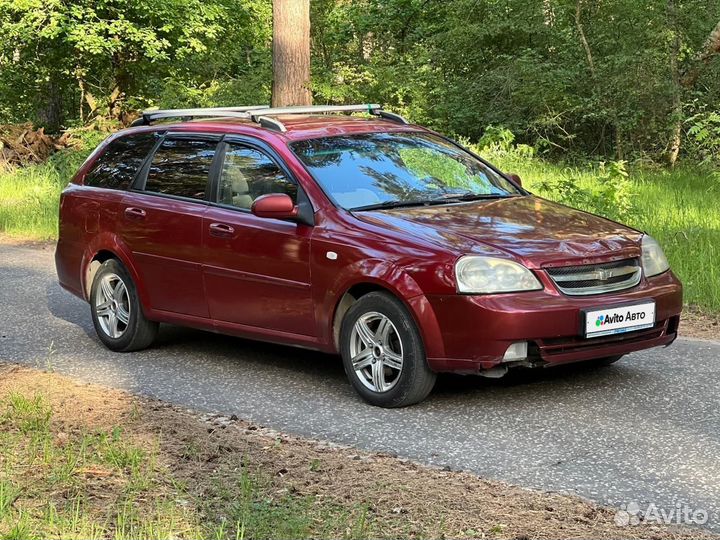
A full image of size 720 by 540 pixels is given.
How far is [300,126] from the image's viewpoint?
303 inches

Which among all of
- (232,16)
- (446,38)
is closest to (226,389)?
(446,38)

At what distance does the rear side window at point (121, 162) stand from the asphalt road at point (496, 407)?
1.28 meters

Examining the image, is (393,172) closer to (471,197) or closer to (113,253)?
(471,197)

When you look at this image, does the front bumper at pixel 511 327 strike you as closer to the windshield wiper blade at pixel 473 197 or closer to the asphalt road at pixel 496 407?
the asphalt road at pixel 496 407

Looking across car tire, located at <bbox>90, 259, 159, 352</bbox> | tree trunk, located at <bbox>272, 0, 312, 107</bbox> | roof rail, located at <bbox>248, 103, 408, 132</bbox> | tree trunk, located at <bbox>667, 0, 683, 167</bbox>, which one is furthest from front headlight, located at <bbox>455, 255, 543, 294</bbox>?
tree trunk, located at <bbox>667, 0, 683, 167</bbox>

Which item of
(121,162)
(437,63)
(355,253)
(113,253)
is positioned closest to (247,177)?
(355,253)

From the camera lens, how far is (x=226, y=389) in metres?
7.13

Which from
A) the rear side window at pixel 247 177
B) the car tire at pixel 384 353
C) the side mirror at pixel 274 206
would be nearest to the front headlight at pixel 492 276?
the car tire at pixel 384 353

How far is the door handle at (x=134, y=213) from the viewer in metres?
8.07

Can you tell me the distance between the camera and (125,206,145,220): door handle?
8.07 metres

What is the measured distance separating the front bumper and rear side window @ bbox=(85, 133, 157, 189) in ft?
10.7

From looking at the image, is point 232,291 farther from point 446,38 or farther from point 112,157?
point 446,38

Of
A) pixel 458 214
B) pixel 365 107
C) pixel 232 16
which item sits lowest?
pixel 458 214

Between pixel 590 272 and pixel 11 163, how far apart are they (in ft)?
66.4
